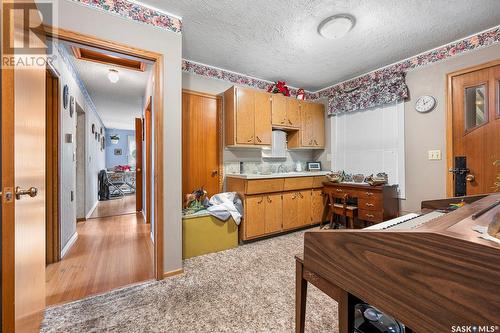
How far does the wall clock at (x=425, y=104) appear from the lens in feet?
8.91

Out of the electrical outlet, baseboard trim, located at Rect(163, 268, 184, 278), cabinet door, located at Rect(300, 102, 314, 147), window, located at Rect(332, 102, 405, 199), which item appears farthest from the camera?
cabinet door, located at Rect(300, 102, 314, 147)

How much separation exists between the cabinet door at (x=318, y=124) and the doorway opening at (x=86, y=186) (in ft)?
8.89

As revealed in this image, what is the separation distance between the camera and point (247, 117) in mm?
3133

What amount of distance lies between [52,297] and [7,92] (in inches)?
66.7

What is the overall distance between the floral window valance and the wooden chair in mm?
1482

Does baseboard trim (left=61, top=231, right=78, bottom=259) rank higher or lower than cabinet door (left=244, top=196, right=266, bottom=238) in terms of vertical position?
lower

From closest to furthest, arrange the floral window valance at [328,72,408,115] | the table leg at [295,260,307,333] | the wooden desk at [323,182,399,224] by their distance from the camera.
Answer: the table leg at [295,260,307,333] < the wooden desk at [323,182,399,224] < the floral window valance at [328,72,408,115]

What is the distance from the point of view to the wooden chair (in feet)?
10.3

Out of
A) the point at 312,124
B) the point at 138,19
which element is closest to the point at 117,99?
the point at 138,19

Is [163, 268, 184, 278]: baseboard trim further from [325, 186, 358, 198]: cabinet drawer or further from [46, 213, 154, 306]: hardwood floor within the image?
[325, 186, 358, 198]: cabinet drawer

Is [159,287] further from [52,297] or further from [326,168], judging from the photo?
[326,168]
